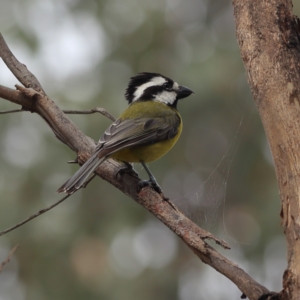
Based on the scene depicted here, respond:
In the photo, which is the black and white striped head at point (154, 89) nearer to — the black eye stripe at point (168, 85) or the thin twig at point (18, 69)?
the black eye stripe at point (168, 85)

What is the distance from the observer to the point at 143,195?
2932 mm

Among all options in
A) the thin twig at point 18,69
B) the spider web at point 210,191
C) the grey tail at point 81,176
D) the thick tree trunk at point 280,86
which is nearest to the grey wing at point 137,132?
the grey tail at point 81,176

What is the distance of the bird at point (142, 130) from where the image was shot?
3104 millimetres

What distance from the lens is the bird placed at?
3104 millimetres

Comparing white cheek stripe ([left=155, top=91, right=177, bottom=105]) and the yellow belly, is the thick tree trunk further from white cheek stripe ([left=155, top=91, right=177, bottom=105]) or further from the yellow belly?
white cheek stripe ([left=155, top=91, right=177, bottom=105])

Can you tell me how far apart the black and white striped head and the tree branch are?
3.30 feet

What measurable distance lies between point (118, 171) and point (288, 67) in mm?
1159

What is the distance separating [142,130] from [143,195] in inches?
32.2

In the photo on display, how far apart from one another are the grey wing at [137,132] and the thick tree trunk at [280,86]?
1000mm

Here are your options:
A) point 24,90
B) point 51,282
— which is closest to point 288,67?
point 24,90

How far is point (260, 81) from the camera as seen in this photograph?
2605 mm

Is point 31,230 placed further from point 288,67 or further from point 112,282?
point 288,67

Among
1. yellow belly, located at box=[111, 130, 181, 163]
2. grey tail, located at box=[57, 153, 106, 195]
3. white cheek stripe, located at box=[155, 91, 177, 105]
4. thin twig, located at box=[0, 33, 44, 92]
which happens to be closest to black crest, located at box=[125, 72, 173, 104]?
white cheek stripe, located at box=[155, 91, 177, 105]

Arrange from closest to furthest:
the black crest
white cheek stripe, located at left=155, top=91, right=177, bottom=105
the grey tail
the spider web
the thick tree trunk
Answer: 1. the thick tree trunk
2. the grey tail
3. the black crest
4. white cheek stripe, located at left=155, top=91, right=177, bottom=105
5. the spider web
